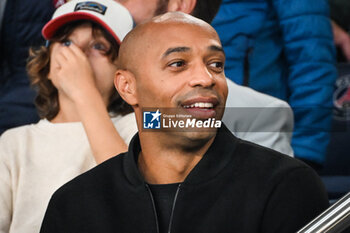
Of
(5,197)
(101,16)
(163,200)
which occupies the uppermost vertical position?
(101,16)

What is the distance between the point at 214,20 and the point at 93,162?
0.26 metres

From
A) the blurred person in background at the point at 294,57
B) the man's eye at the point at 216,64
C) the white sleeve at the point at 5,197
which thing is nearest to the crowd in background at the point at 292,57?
the blurred person in background at the point at 294,57

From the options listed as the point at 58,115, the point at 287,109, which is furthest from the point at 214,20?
the point at 58,115

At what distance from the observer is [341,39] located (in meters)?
1.01

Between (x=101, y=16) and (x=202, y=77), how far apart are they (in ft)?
0.85

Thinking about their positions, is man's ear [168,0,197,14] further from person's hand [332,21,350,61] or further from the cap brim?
person's hand [332,21,350,61]

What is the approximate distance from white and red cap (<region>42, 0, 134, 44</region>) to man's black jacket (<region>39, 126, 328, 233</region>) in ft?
0.64

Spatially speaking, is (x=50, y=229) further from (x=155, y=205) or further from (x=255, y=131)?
(x=255, y=131)

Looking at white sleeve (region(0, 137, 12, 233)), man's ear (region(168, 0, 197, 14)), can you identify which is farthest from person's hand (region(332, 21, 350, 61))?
white sleeve (region(0, 137, 12, 233))

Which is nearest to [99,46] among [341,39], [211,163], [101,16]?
[101,16]

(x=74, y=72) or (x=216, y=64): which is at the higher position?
(x=216, y=64)

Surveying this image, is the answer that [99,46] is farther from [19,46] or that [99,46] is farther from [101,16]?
[19,46]

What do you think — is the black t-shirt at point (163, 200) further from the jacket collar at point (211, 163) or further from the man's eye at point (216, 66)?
the man's eye at point (216, 66)

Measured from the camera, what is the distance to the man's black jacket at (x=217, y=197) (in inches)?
25.5
